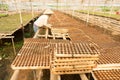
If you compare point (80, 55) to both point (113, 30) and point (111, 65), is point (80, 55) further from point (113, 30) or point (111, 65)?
point (113, 30)

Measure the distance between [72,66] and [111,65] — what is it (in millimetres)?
1373

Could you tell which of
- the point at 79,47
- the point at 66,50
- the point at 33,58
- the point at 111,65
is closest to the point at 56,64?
the point at 66,50

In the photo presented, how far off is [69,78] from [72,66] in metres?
1.32

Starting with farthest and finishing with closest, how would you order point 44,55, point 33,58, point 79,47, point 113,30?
point 113,30 < point 44,55 < point 33,58 < point 79,47

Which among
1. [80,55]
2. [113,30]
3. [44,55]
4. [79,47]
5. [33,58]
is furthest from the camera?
[113,30]

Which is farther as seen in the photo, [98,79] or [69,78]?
[69,78]

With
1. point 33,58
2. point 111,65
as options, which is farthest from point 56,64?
point 111,65

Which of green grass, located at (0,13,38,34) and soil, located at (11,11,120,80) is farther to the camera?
green grass, located at (0,13,38,34)

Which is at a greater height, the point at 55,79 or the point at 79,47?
the point at 79,47

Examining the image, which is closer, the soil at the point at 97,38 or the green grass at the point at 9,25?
the soil at the point at 97,38

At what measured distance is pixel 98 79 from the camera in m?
3.81

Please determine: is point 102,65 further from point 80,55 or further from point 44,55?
point 44,55

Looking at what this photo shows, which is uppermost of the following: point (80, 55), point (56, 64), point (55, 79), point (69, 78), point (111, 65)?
point (80, 55)

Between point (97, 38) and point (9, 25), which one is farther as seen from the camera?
point (9, 25)
